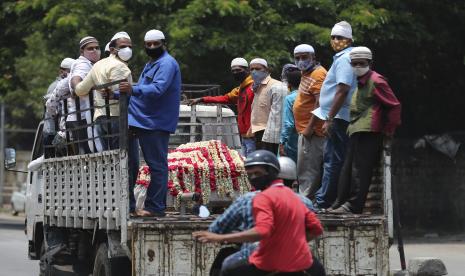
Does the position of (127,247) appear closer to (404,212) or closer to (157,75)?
(157,75)

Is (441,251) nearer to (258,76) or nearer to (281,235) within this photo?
(258,76)

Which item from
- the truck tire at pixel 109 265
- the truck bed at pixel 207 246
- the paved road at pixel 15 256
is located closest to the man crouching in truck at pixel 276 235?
the truck bed at pixel 207 246

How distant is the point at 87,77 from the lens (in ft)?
38.1

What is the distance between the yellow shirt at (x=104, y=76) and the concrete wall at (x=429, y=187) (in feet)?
42.2

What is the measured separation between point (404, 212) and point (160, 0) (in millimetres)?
6563

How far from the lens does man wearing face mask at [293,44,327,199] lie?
462 inches

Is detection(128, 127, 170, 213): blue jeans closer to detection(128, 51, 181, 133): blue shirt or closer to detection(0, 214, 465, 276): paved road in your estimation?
detection(128, 51, 181, 133): blue shirt

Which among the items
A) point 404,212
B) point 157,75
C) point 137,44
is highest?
point 137,44

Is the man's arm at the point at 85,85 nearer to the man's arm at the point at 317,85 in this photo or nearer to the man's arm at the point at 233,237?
the man's arm at the point at 317,85

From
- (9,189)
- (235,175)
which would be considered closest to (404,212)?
(235,175)

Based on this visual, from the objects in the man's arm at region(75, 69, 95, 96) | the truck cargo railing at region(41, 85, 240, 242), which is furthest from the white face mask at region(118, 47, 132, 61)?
the truck cargo railing at region(41, 85, 240, 242)

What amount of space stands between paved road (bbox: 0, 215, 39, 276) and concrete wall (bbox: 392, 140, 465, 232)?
7.47 metres

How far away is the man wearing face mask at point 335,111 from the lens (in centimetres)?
1117

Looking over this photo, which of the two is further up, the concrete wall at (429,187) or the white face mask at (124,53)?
the white face mask at (124,53)
